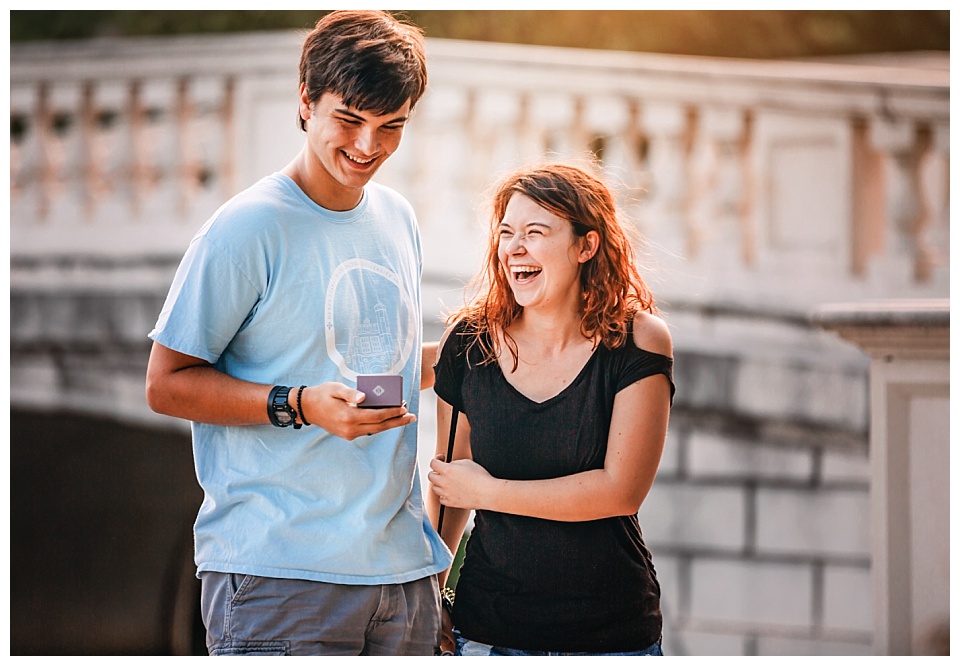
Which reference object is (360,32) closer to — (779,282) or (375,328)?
(375,328)

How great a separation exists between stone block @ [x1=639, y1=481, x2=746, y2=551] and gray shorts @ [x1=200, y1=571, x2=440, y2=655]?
2.57 metres

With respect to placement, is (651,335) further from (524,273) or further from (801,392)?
(801,392)

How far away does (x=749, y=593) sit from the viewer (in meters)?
4.42

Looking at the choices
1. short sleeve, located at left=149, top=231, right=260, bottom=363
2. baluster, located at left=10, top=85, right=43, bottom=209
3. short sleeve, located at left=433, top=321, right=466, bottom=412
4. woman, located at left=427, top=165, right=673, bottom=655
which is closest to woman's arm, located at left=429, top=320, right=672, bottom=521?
woman, located at left=427, top=165, right=673, bottom=655

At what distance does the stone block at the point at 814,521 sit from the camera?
420 cm

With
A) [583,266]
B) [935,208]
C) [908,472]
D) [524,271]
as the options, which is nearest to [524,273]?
[524,271]

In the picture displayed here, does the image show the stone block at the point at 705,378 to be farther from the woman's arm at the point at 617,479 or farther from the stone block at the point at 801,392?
the woman's arm at the point at 617,479

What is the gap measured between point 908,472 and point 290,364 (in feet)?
6.63

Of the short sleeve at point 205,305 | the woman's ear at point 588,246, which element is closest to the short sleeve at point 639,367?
the woman's ear at point 588,246

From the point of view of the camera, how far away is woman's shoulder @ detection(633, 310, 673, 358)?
6.77ft

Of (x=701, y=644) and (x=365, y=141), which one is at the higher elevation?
(x=365, y=141)

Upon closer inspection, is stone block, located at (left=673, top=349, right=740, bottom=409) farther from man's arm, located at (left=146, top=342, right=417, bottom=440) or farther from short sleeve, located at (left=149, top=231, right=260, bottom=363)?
short sleeve, located at (left=149, top=231, right=260, bottom=363)

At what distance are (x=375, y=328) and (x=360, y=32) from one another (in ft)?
1.79
